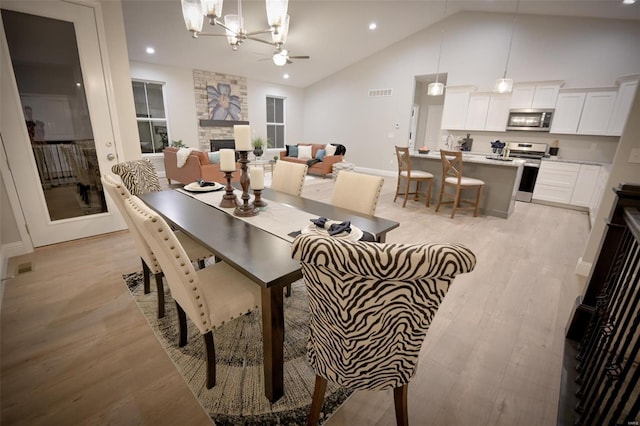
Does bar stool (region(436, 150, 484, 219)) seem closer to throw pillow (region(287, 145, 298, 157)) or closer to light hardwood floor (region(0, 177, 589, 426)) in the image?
light hardwood floor (region(0, 177, 589, 426))

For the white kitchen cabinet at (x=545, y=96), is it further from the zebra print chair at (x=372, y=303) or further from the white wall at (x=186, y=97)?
the white wall at (x=186, y=97)

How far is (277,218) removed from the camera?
5.80ft

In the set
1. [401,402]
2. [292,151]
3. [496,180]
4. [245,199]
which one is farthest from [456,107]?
[401,402]

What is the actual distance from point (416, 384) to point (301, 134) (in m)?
9.39

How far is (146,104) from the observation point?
660 cm

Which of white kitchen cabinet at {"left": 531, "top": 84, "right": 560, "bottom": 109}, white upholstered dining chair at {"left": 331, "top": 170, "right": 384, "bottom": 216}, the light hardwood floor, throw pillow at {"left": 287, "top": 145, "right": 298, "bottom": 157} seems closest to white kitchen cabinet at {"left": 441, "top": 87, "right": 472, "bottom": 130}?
white kitchen cabinet at {"left": 531, "top": 84, "right": 560, "bottom": 109}

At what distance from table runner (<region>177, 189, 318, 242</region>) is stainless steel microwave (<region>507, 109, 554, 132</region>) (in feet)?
19.2

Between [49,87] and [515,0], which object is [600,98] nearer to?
[515,0]

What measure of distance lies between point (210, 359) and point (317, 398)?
1.96 ft

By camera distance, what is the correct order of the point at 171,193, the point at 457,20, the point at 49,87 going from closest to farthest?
the point at 171,193, the point at 49,87, the point at 457,20

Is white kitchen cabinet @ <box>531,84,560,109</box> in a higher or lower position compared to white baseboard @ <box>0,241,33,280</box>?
higher

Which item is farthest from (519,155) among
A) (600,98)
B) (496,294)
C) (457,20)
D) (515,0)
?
(496,294)

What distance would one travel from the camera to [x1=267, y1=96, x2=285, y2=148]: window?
902 cm

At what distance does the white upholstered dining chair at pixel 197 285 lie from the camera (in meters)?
1.10
